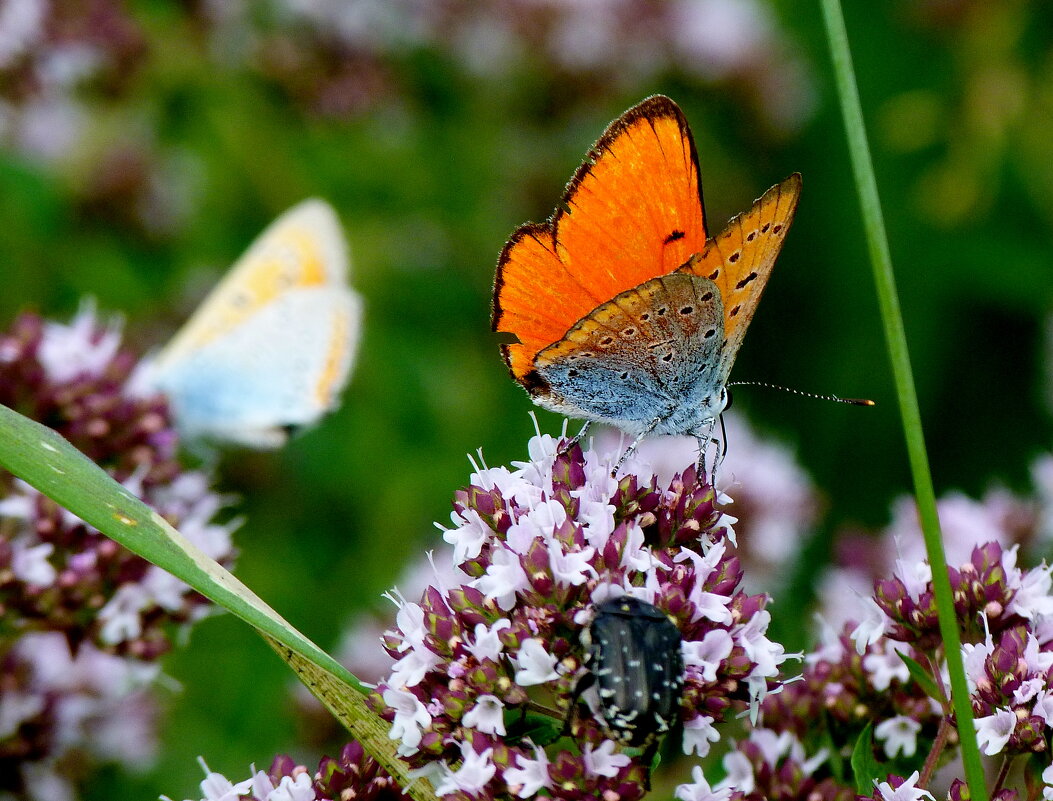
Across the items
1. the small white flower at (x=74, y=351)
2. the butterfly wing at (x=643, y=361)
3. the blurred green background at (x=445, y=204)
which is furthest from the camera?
the blurred green background at (x=445, y=204)

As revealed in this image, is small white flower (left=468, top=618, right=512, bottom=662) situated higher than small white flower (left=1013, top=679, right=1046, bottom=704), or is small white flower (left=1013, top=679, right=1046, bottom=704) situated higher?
small white flower (left=1013, top=679, right=1046, bottom=704)

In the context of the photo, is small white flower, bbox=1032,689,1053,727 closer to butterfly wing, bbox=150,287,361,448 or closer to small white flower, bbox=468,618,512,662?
small white flower, bbox=468,618,512,662

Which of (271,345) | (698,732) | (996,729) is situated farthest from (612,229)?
(271,345)

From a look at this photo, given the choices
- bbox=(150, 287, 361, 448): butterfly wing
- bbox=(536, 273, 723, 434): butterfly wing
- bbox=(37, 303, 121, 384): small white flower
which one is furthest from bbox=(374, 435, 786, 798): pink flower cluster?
bbox=(150, 287, 361, 448): butterfly wing

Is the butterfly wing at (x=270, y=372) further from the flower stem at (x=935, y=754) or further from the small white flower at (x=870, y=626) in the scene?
the flower stem at (x=935, y=754)

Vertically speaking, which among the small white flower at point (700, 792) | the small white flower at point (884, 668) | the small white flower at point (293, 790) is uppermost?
the small white flower at point (884, 668)

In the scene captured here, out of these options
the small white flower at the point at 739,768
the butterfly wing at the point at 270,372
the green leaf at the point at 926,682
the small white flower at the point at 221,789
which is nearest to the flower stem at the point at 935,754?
the green leaf at the point at 926,682

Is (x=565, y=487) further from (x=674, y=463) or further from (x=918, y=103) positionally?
(x=918, y=103)
